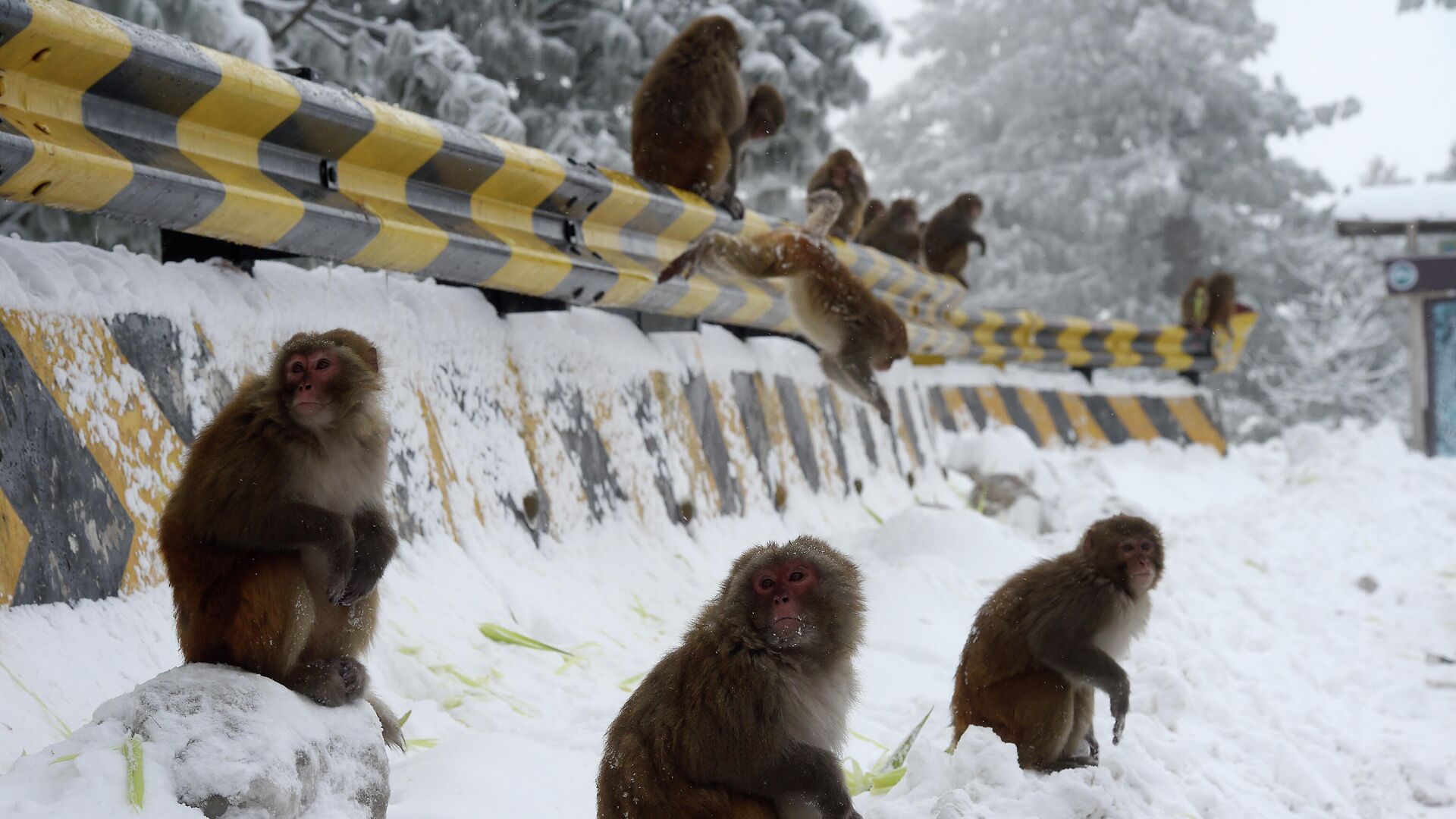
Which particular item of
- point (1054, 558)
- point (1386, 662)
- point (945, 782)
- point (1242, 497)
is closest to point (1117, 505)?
point (1386, 662)

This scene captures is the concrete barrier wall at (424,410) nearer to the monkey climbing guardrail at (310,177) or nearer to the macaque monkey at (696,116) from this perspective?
the monkey climbing guardrail at (310,177)

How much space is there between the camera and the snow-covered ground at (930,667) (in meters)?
2.65

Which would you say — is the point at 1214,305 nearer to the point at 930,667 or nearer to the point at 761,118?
the point at 761,118

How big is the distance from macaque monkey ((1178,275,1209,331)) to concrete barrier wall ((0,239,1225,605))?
22.5ft

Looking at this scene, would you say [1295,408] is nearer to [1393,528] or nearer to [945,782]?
[1393,528]

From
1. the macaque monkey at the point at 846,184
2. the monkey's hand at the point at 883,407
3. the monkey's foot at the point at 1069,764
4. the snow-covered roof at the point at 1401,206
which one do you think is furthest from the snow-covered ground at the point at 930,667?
the snow-covered roof at the point at 1401,206

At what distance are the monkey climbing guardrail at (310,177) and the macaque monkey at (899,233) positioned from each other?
167 inches

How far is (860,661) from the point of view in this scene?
13.7 feet

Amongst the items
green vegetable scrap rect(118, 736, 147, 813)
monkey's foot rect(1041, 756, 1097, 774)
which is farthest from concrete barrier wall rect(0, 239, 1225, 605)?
monkey's foot rect(1041, 756, 1097, 774)

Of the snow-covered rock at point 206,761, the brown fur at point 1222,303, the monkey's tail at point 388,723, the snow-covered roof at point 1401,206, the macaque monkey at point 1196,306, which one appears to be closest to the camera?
the snow-covered rock at point 206,761

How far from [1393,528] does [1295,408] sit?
2103 centimetres

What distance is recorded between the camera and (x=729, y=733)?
2.23 meters

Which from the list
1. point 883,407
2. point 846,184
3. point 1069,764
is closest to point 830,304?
point 883,407

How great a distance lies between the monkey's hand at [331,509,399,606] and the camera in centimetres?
240
